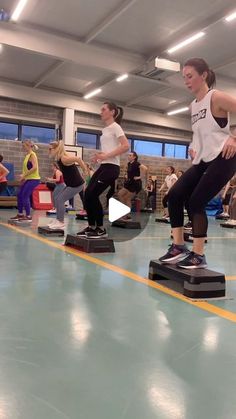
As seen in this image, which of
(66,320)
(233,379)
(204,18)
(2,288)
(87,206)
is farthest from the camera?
(204,18)

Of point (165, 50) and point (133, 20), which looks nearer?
point (133, 20)

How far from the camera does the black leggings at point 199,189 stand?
2.65 m

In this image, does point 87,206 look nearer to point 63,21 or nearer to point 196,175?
point 196,175

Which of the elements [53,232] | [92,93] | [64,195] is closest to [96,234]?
[64,195]

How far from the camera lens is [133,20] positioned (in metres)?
9.15

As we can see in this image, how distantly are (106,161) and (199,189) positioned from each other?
1.81m

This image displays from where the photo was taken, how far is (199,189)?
2684mm

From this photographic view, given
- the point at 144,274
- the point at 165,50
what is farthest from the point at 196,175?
the point at 165,50

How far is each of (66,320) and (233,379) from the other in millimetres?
896

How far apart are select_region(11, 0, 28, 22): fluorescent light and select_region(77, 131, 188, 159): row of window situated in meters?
7.47

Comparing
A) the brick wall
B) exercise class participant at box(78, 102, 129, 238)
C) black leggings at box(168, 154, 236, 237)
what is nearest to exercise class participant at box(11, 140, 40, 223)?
exercise class participant at box(78, 102, 129, 238)

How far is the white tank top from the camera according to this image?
268cm

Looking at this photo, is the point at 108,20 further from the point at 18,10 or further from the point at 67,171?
the point at 67,171
